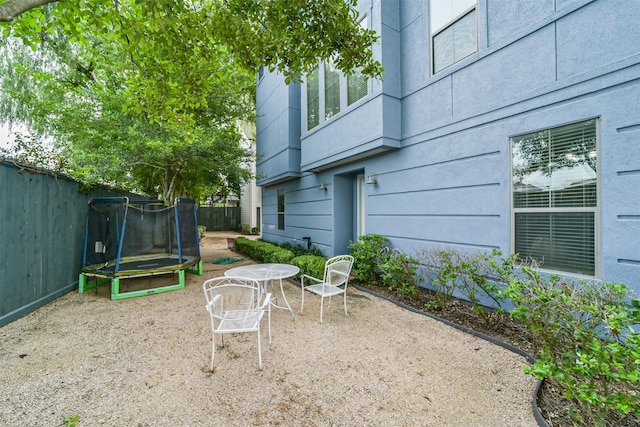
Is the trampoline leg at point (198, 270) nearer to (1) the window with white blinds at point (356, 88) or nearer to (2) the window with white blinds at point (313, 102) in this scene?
(2) the window with white blinds at point (313, 102)

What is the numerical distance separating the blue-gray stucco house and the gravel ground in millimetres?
1596

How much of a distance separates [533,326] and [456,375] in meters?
0.89

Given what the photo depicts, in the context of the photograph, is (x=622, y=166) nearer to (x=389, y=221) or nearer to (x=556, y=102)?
(x=556, y=102)

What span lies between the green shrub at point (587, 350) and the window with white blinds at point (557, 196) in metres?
0.84

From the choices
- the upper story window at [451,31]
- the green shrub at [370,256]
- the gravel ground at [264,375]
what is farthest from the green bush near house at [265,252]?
the upper story window at [451,31]

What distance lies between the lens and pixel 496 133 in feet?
12.2

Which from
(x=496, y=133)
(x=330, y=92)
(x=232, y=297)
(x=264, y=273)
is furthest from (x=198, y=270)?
(x=496, y=133)

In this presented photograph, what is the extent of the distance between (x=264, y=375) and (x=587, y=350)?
261 centimetres

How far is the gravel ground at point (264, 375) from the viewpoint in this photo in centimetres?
205

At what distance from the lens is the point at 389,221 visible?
538 centimetres

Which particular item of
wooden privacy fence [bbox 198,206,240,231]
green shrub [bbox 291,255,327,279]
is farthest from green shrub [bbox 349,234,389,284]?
wooden privacy fence [bbox 198,206,240,231]

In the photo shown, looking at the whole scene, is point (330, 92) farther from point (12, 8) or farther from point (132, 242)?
point (132, 242)

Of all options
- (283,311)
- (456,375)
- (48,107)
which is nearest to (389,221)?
(283,311)

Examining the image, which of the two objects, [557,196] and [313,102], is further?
[313,102]
